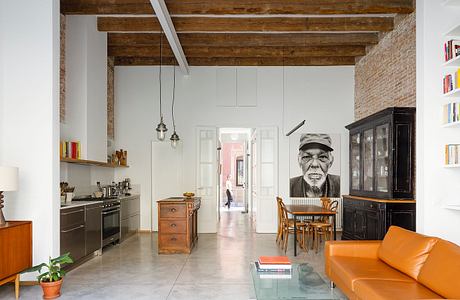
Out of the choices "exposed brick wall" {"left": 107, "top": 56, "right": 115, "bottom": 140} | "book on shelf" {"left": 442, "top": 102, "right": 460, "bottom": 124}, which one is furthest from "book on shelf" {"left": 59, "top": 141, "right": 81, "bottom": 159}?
"book on shelf" {"left": 442, "top": 102, "right": 460, "bottom": 124}

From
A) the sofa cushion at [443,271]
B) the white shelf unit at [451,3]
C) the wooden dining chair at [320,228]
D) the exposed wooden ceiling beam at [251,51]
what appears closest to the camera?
the sofa cushion at [443,271]

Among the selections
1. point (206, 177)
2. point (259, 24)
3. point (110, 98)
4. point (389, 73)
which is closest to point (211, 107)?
point (206, 177)

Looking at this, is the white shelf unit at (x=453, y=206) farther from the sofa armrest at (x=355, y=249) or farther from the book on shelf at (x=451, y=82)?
the book on shelf at (x=451, y=82)

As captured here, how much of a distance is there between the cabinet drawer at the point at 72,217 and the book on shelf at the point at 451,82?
5017mm

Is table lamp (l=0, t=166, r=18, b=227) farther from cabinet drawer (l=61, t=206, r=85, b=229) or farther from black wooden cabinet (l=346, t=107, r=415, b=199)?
black wooden cabinet (l=346, t=107, r=415, b=199)

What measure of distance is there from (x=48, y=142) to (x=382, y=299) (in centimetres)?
415

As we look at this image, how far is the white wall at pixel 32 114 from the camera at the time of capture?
5098 mm

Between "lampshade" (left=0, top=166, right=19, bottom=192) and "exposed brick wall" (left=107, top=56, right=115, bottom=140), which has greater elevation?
"exposed brick wall" (left=107, top=56, right=115, bottom=140)

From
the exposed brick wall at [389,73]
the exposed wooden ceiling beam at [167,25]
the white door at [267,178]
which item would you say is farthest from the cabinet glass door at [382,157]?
the exposed wooden ceiling beam at [167,25]

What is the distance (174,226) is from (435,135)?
441 centimetres

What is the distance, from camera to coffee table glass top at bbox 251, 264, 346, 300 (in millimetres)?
3564

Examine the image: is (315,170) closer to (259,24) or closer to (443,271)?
(259,24)

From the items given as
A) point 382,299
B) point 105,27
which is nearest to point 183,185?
point 105,27

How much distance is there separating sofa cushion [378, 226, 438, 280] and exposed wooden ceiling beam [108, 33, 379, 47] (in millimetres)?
4849
